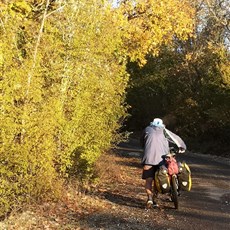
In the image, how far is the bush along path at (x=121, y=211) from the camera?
786 centimetres

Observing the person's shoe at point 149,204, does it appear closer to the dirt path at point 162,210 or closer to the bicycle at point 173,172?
the dirt path at point 162,210

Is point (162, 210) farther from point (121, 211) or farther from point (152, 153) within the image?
point (152, 153)

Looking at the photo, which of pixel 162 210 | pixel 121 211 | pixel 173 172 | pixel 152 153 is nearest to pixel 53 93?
pixel 152 153

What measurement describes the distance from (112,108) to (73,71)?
2.33m

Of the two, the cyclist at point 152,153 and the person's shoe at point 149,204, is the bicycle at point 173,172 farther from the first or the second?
the person's shoe at point 149,204

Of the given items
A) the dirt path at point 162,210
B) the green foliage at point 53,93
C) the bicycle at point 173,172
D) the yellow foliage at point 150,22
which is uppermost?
the yellow foliage at point 150,22

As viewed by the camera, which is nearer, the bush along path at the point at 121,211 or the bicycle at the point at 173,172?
the bush along path at the point at 121,211

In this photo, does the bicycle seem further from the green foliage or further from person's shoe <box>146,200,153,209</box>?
the green foliage

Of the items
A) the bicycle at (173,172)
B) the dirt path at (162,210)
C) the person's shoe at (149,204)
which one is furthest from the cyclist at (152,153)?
the dirt path at (162,210)

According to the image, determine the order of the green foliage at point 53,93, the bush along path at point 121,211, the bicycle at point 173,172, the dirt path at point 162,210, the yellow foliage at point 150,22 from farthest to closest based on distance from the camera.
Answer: the yellow foliage at point 150,22 < the bicycle at point 173,172 < the dirt path at point 162,210 < the bush along path at point 121,211 < the green foliage at point 53,93

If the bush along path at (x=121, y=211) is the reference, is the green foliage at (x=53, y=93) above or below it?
above

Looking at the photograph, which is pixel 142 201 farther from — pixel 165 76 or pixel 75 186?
pixel 165 76

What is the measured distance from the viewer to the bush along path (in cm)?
786

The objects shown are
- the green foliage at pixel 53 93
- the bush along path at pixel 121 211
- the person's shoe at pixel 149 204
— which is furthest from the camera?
the person's shoe at pixel 149 204
